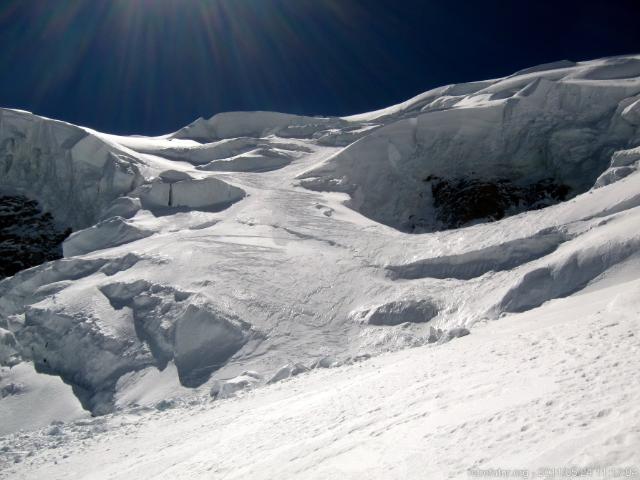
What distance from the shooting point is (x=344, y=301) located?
1709 centimetres

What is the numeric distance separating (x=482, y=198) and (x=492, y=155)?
2653 mm

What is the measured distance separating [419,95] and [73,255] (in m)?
33.8

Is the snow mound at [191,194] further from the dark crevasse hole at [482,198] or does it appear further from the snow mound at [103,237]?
the dark crevasse hole at [482,198]

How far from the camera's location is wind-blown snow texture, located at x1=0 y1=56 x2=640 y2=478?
6.46 meters

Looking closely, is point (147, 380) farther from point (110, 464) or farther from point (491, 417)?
point (491, 417)

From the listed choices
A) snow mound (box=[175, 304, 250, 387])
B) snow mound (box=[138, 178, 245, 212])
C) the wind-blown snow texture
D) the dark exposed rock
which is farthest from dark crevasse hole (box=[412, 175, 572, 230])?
snow mound (box=[175, 304, 250, 387])

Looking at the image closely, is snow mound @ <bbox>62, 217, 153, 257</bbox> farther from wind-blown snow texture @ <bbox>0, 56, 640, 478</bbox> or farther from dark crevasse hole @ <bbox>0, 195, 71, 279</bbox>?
dark crevasse hole @ <bbox>0, 195, 71, 279</bbox>

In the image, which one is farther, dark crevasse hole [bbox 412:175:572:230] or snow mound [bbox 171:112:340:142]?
snow mound [bbox 171:112:340:142]

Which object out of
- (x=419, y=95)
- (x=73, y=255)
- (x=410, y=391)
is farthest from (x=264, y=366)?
(x=419, y=95)

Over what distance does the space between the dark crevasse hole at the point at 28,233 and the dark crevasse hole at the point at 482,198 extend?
23.3 m

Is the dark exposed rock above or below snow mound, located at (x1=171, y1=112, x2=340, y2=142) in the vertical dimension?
below

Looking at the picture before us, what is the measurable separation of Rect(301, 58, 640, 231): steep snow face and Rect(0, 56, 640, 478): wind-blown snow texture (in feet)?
0.41

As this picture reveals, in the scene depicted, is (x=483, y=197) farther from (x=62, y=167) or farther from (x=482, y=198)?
(x=62, y=167)

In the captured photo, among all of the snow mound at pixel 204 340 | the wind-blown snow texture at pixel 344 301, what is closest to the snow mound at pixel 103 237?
the wind-blown snow texture at pixel 344 301
